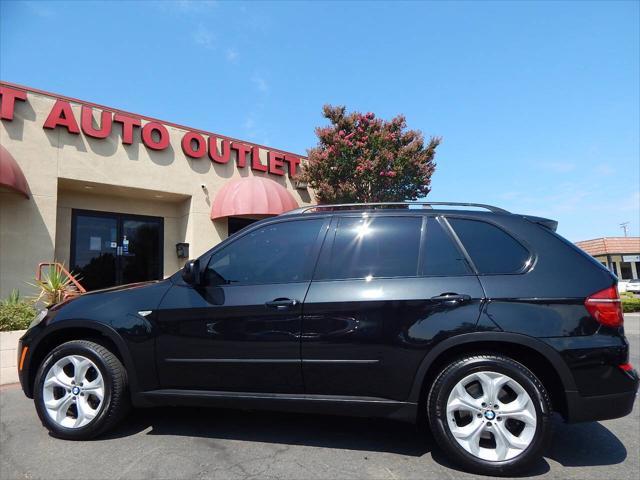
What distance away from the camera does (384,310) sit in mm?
2916

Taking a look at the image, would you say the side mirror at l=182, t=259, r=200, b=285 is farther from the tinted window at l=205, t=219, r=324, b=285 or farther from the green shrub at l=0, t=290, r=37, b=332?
the green shrub at l=0, t=290, r=37, b=332

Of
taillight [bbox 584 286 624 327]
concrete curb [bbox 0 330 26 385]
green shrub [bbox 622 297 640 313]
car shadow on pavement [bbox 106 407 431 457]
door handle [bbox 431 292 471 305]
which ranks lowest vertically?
green shrub [bbox 622 297 640 313]

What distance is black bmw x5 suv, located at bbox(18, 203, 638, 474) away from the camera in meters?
2.72

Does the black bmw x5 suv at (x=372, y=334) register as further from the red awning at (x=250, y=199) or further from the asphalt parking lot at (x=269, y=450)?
the red awning at (x=250, y=199)

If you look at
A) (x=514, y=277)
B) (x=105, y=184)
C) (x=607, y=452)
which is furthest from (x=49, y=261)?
(x=607, y=452)

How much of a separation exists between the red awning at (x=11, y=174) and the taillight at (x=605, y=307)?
9.22m

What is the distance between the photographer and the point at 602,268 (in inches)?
115

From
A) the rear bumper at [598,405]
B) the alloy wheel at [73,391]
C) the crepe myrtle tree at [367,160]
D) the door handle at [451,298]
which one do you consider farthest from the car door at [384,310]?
the crepe myrtle tree at [367,160]

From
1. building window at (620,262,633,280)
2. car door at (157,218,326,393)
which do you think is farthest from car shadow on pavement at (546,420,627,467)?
building window at (620,262,633,280)

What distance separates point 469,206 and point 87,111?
9.46m

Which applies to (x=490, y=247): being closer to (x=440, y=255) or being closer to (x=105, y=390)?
(x=440, y=255)

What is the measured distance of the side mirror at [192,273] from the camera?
325 centimetres

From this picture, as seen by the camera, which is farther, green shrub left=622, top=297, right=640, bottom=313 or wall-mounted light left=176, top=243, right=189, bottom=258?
green shrub left=622, top=297, right=640, bottom=313

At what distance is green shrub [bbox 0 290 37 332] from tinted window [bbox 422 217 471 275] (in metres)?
6.12
